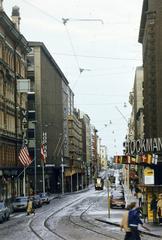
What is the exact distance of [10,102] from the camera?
88312mm

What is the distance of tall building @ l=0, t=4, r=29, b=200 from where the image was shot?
268 ft

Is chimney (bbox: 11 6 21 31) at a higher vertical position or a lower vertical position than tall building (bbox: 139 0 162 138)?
higher

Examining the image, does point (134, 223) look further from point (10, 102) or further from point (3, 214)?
point (10, 102)

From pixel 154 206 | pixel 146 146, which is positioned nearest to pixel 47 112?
pixel 146 146

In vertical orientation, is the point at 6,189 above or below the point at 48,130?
below

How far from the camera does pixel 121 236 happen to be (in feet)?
104

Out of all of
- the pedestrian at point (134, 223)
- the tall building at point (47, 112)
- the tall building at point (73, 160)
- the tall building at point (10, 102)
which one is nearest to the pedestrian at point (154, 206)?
the pedestrian at point (134, 223)

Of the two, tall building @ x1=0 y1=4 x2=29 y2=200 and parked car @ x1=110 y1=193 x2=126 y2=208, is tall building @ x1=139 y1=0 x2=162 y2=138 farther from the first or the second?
tall building @ x1=0 y1=4 x2=29 y2=200

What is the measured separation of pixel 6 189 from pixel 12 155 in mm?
7513

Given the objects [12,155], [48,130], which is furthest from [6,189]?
[48,130]

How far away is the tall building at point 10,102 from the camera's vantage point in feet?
268

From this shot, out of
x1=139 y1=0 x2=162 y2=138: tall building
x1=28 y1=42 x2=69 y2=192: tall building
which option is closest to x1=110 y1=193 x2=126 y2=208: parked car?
x1=139 y1=0 x2=162 y2=138: tall building

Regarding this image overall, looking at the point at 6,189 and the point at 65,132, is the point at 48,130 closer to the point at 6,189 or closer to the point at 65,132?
the point at 65,132

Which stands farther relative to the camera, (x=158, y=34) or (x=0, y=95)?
(x=0, y=95)
